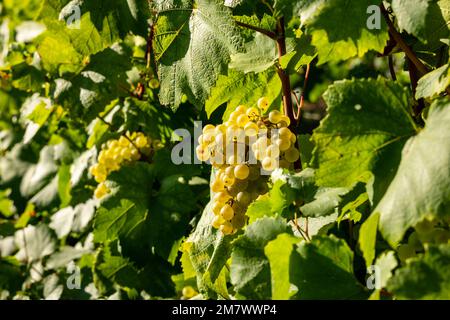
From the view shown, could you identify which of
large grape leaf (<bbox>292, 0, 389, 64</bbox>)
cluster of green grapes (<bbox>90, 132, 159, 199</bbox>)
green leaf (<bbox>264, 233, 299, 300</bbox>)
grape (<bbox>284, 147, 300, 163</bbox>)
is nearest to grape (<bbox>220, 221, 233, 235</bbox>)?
grape (<bbox>284, 147, 300, 163</bbox>)

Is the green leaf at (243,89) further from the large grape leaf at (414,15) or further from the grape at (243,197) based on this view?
the large grape leaf at (414,15)

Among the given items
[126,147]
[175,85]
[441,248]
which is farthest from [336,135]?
[126,147]

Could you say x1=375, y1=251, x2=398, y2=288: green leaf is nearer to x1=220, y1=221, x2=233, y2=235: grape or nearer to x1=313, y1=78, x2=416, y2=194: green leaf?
x1=313, y1=78, x2=416, y2=194: green leaf

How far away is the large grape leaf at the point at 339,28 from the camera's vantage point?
1071 mm

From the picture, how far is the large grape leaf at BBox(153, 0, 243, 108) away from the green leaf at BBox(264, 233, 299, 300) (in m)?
0.47

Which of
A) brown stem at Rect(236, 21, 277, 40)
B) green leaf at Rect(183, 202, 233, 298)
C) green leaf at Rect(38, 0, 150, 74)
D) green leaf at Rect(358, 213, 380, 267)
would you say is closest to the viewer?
green leaf at Rect(358, 213, 380, 267)

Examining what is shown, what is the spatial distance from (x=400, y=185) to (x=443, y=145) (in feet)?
0.27

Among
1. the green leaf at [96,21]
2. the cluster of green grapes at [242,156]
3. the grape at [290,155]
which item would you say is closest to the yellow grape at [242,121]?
the cluster of green grapes at [242,156]

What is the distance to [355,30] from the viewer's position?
1093 mm

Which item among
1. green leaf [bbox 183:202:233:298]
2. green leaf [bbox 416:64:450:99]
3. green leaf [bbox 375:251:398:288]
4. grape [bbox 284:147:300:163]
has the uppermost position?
green leaf [bbox 416:64:450:99]

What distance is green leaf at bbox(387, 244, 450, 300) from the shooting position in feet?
2.75

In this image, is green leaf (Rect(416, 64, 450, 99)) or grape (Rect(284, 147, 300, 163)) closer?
green leaf (Rect(416, 64, 450, 99))

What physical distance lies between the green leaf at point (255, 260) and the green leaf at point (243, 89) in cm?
50

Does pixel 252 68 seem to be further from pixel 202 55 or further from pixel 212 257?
pixel 212 257
